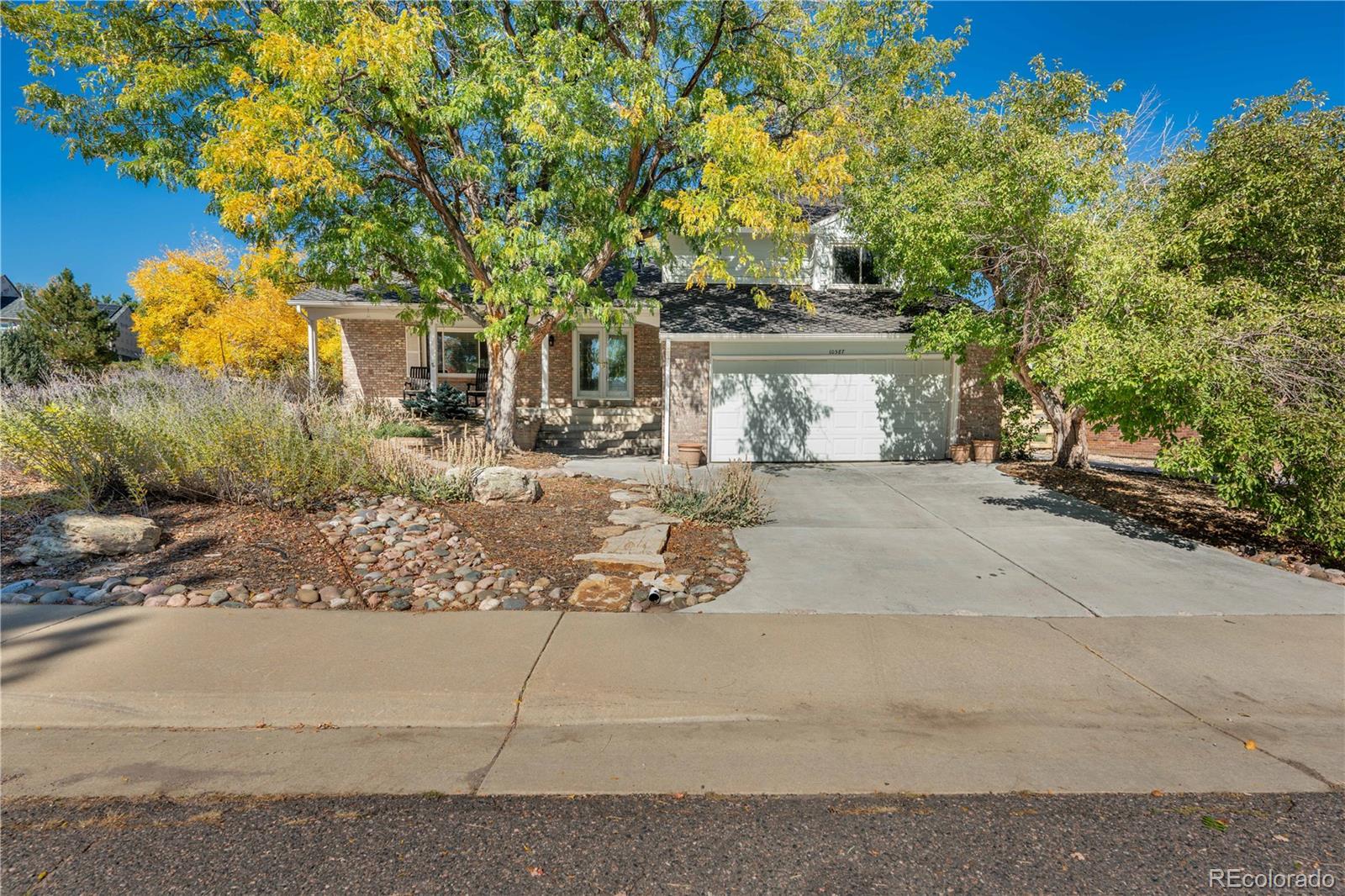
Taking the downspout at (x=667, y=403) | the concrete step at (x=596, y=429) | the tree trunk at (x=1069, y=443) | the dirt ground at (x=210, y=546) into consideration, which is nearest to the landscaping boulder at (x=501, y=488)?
the dirt ground at (x=210, y=546)

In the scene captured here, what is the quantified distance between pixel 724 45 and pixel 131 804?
12.0m

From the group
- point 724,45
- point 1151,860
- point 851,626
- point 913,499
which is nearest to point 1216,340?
point 913,499

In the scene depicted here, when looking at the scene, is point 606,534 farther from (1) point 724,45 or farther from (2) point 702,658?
(1) point 724,45

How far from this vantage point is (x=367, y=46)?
8086 millimetres

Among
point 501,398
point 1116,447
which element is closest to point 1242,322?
point 501,398

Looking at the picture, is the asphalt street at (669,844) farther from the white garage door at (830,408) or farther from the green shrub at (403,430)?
the white garage door at (830,408)

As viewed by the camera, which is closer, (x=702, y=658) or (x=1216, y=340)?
(x=702, y=658)

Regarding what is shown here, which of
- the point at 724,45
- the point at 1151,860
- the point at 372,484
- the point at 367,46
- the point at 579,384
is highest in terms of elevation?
the point at 724,45

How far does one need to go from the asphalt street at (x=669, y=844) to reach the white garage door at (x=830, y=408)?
10.6m

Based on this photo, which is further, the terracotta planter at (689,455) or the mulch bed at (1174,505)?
the terracotta planter at (689,455)

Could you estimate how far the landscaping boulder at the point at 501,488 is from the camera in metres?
8.23

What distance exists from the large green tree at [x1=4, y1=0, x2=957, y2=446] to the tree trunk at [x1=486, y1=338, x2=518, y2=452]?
15 cm
